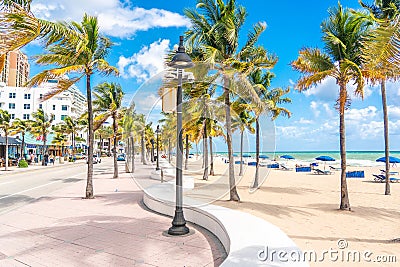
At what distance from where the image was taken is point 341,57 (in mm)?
11680

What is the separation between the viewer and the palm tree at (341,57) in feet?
37.3

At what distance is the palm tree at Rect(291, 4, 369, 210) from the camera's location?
37.3 ft

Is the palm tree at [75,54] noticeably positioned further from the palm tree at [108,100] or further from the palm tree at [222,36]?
the palm tree at [108,100]

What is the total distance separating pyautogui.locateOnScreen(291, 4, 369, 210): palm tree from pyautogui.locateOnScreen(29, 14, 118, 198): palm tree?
27.8 ft

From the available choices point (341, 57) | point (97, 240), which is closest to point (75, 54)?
point (97, 240)

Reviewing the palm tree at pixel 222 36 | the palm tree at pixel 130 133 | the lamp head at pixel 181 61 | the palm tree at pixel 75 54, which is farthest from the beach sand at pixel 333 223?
the palm tree at pixel 130 133

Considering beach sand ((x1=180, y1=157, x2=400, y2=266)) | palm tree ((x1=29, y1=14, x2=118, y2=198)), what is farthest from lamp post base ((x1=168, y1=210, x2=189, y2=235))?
palm tree ((x1=29, y1=14, x2=118, y2=198))

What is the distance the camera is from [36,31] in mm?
6441

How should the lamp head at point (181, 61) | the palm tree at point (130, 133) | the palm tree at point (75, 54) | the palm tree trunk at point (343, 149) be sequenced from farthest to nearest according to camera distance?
the palm tree at point (130, 133)
the palm tree trunk at point (343, 149)
the palm tree at point (75, 54)
the lamp head at point (181, 61)

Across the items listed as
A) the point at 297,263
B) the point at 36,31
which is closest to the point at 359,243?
the point at 297,263

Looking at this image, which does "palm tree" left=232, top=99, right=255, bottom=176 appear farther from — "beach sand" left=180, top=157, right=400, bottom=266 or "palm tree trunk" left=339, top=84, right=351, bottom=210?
"palm tree trunk" left=339, top=84, right=351, bottom=210

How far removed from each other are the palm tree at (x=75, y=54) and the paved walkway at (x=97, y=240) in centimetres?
398

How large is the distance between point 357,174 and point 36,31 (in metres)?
31.6

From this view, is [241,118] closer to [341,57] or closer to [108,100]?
[108,100]
